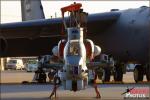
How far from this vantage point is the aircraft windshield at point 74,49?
14016 mm

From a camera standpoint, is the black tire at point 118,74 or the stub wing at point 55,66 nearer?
the stub wing at point 55,66

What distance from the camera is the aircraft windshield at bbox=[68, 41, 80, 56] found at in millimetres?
14016

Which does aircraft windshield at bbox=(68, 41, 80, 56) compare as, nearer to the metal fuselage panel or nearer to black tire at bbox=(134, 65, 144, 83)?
the metal fuselage panel

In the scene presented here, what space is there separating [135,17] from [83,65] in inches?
329

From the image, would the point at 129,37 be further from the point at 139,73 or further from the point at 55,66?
the point at 55,66

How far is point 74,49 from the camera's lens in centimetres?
1408

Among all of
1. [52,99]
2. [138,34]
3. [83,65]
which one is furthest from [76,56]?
[138,34]

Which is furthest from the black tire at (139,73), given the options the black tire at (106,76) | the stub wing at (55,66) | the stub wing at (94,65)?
the stub wing at (55,66)

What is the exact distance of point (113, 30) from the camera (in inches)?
Answer: 909

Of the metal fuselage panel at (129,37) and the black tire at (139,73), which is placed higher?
the metal fuselage panel at (129,37)


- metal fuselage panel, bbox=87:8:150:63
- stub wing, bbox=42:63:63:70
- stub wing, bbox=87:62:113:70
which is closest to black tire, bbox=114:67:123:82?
metal fuselage panel, bbox=87:8:150:63

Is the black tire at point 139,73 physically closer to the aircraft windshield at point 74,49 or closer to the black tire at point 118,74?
the black tire at point 118,74

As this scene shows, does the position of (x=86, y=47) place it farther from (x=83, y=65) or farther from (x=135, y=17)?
(x=135, y=17)

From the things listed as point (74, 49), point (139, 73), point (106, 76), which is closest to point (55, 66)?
point (74, 49)
